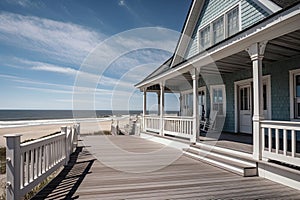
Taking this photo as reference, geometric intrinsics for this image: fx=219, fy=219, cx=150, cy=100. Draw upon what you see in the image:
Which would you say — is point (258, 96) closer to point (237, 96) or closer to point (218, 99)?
point (237, 96)

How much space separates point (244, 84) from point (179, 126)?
9.14ft

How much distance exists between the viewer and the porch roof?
3586 mm

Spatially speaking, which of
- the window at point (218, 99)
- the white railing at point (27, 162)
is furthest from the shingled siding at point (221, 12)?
the white railing at point (27, 162)

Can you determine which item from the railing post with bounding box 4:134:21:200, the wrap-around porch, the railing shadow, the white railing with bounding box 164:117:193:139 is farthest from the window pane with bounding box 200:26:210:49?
the railing post with bounding box 4:134:21:200

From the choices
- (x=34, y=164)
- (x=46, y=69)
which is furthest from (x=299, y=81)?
(x=46, y=69)

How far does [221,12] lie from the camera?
848 centimetres

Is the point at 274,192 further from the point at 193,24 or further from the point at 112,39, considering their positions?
the point at 112,39

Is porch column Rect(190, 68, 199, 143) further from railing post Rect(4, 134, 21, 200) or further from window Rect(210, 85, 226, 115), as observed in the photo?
railing post Rect(4, 134, 21, 200)

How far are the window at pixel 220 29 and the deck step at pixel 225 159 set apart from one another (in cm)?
446

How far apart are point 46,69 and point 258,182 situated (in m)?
28.7

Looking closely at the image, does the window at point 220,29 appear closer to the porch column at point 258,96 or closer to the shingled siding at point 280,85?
the shingled siding at point 280,85

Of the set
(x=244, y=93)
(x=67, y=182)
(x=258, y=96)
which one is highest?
(x=244, y=93)

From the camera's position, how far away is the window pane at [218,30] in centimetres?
850

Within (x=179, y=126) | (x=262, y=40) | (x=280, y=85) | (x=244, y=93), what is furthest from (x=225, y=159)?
(x=244, y=93)
